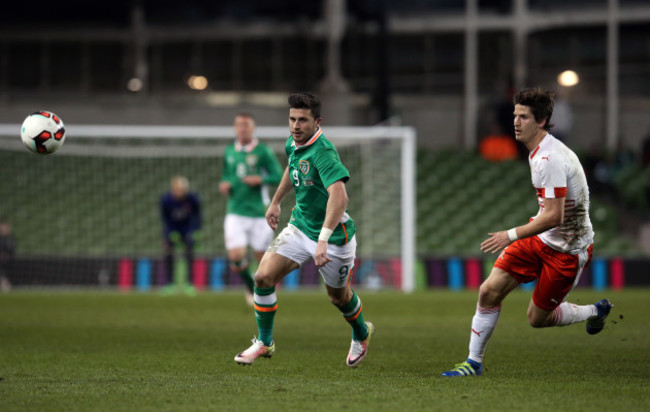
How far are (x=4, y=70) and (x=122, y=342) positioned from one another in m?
18.3

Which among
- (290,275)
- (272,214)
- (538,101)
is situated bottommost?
(290,275)

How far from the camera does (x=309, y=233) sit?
7.30 metres

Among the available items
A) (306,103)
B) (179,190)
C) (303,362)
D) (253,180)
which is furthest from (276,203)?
(179,190)

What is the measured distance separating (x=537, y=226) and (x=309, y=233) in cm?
179

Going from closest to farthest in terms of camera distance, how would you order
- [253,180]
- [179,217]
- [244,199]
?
[253,180], [244,199], [179,217]

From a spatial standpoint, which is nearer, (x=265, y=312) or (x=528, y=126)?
(x=528, y=126)

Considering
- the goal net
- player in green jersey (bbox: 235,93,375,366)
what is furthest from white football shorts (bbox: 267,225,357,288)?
the goal net

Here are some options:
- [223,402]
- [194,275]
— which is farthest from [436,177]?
[223,402]

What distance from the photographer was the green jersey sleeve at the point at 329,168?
6938 mm

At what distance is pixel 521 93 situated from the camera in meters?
Result: 6.78

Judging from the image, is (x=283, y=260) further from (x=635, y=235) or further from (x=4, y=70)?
(x=4, y=70)

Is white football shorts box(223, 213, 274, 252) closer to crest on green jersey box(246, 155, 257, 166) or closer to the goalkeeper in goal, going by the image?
crest on green jersey box(246, 155, 257, 166)

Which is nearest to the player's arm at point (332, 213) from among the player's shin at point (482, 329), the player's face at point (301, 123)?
the player's face at point (301, 123)

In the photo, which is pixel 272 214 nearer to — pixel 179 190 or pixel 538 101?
pixel 538 101
